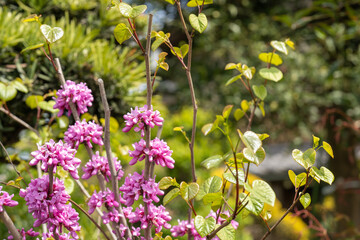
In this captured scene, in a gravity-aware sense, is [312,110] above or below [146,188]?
below

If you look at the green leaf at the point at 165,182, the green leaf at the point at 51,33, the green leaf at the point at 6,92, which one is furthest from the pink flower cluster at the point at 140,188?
the green leaf at the point at 6,92

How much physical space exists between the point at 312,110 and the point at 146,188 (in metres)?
1.96

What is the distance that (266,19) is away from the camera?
91.2 inches

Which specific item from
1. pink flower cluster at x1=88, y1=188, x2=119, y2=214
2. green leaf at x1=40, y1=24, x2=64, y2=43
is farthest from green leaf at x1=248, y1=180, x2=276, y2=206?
green leaf at x1=40, y1=24, x2=64, y2=43

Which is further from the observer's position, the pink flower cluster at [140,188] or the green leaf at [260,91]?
the green leaf at [260,91]

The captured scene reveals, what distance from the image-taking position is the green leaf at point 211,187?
541 mm

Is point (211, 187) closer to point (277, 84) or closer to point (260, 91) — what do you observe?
point (260, 91)

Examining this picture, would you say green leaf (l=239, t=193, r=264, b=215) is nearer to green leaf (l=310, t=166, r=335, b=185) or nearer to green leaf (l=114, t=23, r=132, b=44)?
green leaf (l=310, t=166, r=335, b=185)

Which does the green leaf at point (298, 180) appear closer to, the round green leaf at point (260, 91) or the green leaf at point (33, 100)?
the round green leaf at point (260, 91)

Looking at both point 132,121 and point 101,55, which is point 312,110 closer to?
point 101,55

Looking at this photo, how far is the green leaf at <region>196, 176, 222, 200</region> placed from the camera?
0.54 m

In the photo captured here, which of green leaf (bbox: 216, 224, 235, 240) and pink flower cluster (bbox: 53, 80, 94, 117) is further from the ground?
pink flower cluster (bbox: 53, 80, 94, 117)

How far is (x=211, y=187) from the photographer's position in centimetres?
55

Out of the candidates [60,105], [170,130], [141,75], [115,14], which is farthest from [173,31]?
[60,105]
